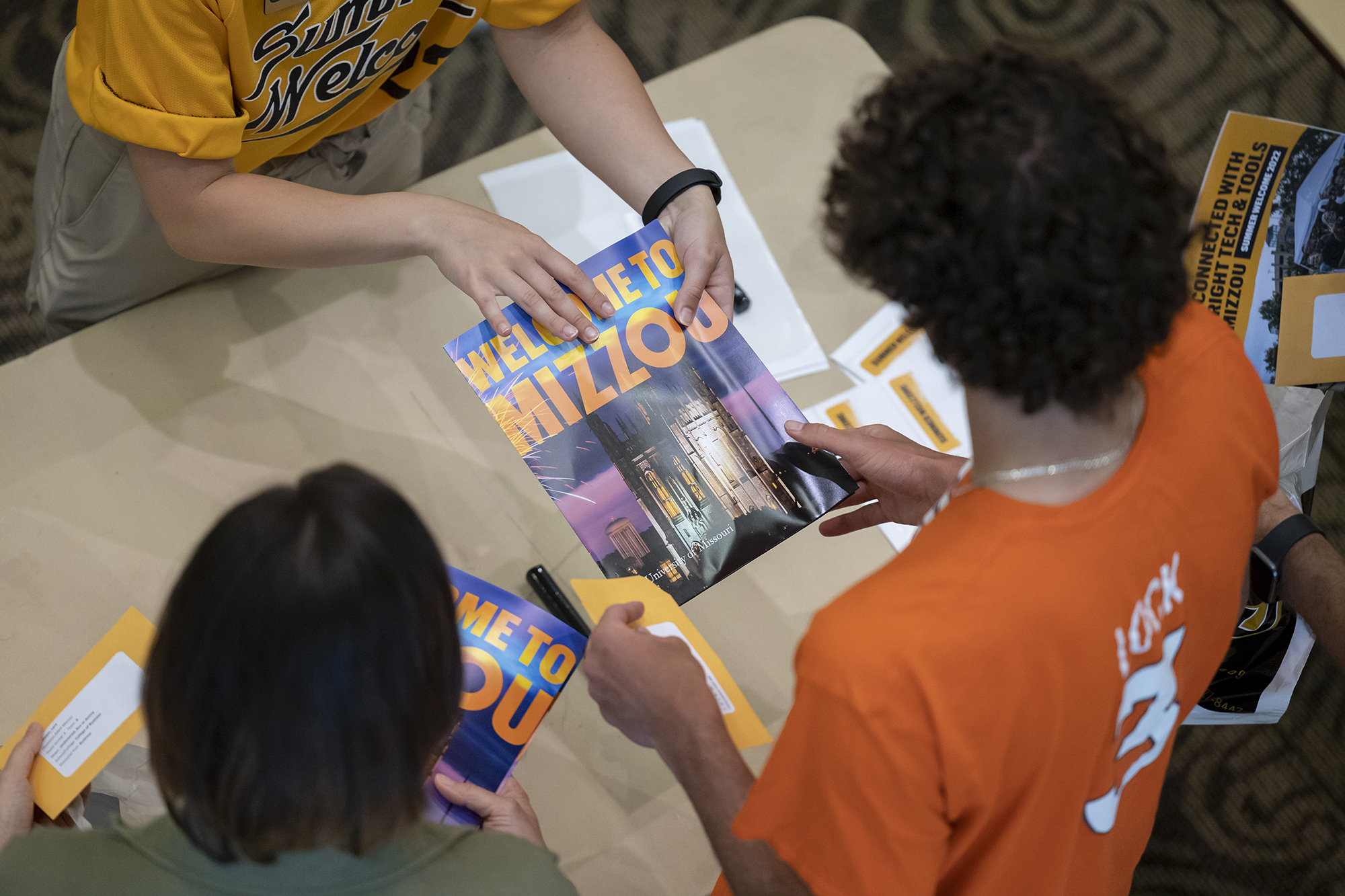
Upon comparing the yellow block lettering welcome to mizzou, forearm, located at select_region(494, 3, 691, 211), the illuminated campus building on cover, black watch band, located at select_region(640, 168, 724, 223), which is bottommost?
the yellow block lettering welcome to mizzou

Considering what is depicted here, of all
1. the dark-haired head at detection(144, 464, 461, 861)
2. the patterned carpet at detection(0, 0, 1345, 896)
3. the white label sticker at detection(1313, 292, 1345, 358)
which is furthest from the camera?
the patterned carpet at detection(0, 0, 1345, 896)

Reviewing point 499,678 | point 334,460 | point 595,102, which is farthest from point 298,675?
point 595,102

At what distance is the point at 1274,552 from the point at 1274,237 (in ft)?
1.64

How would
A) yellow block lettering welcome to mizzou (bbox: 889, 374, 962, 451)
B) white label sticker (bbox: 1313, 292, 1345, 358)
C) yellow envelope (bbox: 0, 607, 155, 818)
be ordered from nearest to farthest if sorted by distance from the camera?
yellow envelope (bbox: 0, 607, 155, 818) → yellow block lettering welcome to mizzou (bbox: 889, 374, 962, 451) → white label sticker (bbox: 1313, 292, 1345, 358)

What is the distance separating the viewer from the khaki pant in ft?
3.38

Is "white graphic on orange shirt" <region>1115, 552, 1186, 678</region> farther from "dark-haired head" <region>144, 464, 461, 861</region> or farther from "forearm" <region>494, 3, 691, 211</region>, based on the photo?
"forearm" <region>494, 3, 691, 211</region>

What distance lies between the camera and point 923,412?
1.13 meters

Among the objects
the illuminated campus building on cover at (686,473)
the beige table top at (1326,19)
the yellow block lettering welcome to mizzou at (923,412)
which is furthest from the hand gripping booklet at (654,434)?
the beige table top at (1326,19)

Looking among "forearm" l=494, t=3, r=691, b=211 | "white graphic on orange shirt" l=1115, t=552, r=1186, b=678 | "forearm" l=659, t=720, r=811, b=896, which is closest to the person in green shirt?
"forearm" l=659, t=720, r=811, b=896

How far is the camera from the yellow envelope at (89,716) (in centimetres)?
84

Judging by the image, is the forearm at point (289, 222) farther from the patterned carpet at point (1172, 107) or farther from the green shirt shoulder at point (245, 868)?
the patterned carpet at point (1172, 107)

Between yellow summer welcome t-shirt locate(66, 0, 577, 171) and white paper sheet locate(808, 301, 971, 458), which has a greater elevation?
yellow summer welcome t-shirt locate(66, 0, 577, 171)

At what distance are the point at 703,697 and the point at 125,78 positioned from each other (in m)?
0.73

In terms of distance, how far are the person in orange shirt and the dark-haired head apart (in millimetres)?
263
